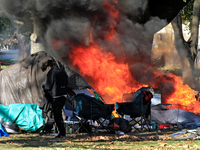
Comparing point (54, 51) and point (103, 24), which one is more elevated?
point (103, 24)

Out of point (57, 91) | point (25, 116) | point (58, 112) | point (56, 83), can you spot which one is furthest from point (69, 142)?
point (25, 116)

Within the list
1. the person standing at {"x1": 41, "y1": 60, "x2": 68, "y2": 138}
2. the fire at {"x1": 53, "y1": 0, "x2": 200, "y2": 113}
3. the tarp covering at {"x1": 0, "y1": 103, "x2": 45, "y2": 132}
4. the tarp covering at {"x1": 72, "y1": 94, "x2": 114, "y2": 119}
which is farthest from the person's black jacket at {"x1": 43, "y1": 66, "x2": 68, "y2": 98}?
the fire at {"x1": 53, "y1": 0, "x2": 200, "y2": 113}

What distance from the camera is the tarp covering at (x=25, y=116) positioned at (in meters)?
10.1

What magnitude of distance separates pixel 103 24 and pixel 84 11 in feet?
4.08

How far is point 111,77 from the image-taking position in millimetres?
14617

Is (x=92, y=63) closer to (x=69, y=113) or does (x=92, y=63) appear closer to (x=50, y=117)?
(x=69, y=113)

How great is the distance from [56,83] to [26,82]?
3.82 meters

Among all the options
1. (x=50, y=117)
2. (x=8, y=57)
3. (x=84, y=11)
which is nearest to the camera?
(x=50, y=117)

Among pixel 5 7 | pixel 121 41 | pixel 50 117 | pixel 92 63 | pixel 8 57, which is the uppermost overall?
pixel 8 57

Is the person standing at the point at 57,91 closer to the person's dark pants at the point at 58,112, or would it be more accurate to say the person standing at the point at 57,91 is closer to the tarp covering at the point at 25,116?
the person's dark pants at the point at 58,112

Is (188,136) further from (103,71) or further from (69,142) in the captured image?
(103,71)

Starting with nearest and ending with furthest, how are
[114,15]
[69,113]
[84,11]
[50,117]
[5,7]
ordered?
[50,117], [69,113], [5,7], [84,11], [114,15]


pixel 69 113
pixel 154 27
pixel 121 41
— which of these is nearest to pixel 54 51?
pixel 121 41

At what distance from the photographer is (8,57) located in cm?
4756
